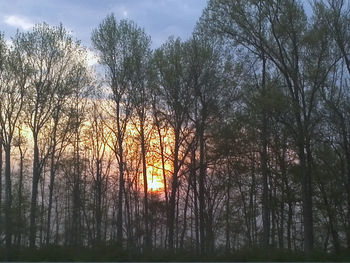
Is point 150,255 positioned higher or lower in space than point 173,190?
lower

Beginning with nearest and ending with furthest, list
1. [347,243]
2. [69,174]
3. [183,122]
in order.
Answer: [347,243], [183,122], [69,174]

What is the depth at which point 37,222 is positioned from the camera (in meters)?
28.9

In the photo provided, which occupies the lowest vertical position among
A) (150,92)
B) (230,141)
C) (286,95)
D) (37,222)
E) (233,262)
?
(233,262)

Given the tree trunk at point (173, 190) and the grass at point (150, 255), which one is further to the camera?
the tree trunk at point (173, 190)

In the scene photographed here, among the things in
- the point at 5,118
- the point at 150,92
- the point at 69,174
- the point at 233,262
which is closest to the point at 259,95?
the point at 233,262

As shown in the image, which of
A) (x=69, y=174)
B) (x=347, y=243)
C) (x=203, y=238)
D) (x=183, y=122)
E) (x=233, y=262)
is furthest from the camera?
(x=69, y=174)

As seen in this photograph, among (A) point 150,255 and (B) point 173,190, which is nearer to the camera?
(A) point 150,255

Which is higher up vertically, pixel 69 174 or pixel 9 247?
pixel 69 174

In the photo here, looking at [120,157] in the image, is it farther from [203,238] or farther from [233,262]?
[233,262]

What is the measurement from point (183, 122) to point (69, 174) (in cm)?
1870

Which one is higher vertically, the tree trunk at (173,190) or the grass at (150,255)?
the tree trunk at (173,190)

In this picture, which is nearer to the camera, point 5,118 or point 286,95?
point 286,95

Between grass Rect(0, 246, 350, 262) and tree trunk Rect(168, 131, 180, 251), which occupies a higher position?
tree trunk Rect(168, 131, 180, 251)

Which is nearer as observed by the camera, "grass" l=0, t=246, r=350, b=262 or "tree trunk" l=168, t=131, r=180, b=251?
"grass" l=0, t=246, r=350, b=262
